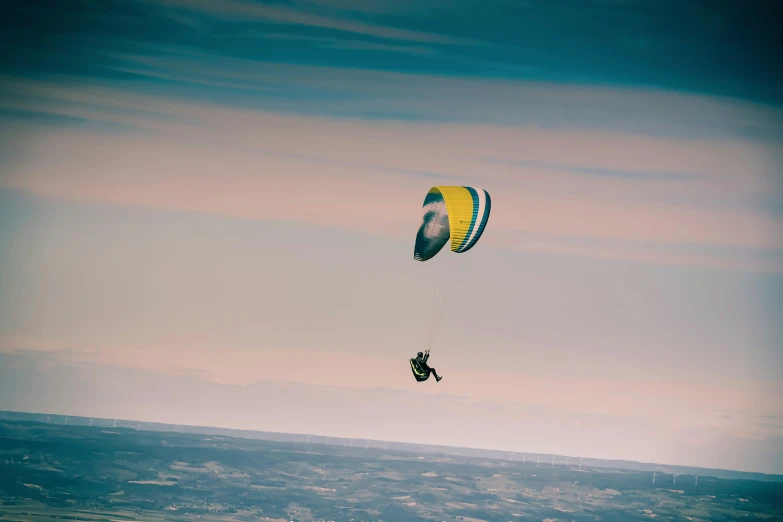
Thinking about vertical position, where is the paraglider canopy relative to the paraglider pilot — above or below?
above

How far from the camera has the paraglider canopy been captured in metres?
53.8

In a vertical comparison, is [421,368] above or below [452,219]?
below

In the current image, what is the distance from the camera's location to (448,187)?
185 feet

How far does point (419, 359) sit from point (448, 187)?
10228 mm

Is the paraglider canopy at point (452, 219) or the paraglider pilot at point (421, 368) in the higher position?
the paraglider canopy at point (452, 219)

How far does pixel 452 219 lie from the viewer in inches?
2121

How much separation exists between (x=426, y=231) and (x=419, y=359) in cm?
851

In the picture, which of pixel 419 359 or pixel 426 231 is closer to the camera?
pixel 419 359

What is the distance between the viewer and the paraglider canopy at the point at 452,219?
53.8 meters

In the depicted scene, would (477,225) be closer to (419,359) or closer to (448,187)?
(448,187)

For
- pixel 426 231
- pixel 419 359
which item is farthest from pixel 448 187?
pixel 419 359

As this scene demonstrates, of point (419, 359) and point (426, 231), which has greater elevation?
point (426, 231)

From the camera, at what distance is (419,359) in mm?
52406

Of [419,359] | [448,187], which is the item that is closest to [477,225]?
[448,187]
